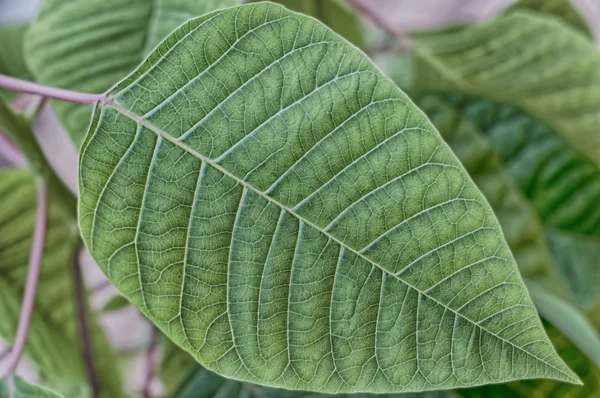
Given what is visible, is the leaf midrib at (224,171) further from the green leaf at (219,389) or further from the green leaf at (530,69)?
the green leaf at (530,69)

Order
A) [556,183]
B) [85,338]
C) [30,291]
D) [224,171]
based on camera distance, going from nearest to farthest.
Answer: [224,171] < [30,291] < [85,338] < [556,183]

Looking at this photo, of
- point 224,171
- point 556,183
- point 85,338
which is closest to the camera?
point 224,171

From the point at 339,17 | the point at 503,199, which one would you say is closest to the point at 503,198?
the point at 503,199

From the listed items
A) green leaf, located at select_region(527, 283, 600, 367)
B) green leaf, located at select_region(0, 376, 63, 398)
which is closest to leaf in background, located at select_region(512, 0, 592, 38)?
green leaf, located at select_region(527, 283, 600, 367)

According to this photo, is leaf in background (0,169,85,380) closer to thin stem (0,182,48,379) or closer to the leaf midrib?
thin stem (0,182,48,379)

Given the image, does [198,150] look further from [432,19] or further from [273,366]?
[432,19]

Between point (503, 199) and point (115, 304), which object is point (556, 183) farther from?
point (115, 304)
